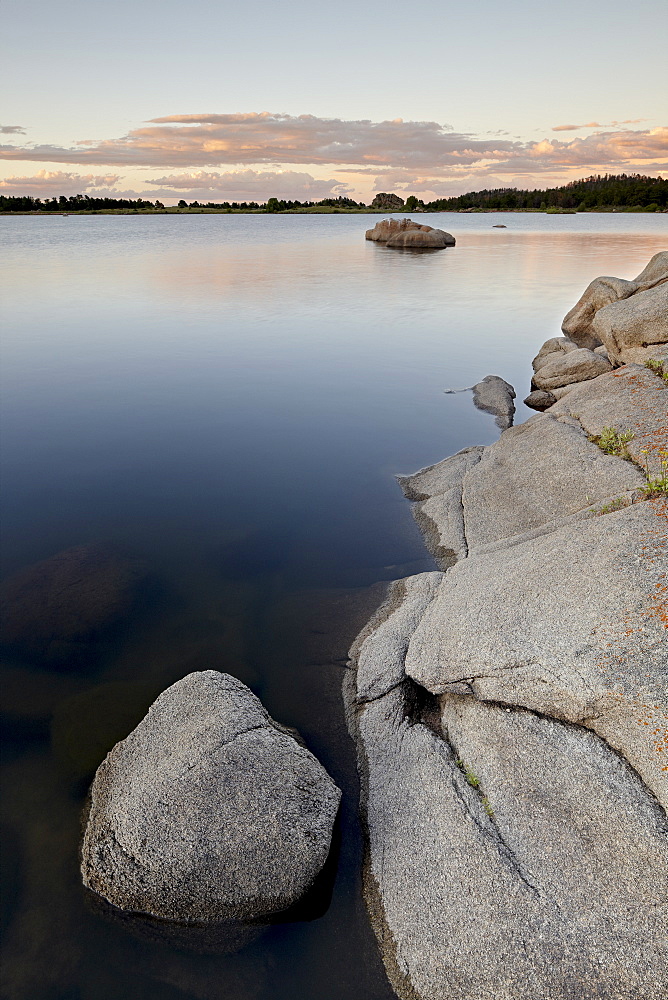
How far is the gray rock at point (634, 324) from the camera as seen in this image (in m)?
→ 18.3

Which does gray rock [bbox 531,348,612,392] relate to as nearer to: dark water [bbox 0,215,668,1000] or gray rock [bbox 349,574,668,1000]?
dark water [bbox 0,215,668,1000]

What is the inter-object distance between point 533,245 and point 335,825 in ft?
382

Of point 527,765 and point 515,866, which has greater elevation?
point 527,765

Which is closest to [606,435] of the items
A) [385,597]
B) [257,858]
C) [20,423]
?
[385,597]

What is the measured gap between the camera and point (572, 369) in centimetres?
2377

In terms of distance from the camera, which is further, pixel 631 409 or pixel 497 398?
pixel 497 398

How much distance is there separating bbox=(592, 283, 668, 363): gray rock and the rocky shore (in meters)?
8.63

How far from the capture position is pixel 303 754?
852cm

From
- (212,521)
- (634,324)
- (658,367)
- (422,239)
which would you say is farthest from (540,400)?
(422,239)

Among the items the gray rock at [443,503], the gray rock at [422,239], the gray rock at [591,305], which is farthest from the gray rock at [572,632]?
the gray rock at [422,239]

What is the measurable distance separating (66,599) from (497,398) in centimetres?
2010

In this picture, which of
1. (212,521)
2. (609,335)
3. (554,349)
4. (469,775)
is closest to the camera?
(469,775)

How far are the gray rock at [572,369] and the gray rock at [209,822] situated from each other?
62.7 feet

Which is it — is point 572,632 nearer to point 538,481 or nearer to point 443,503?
point 538,481
